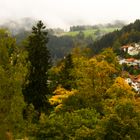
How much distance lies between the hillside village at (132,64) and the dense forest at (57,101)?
3095cm

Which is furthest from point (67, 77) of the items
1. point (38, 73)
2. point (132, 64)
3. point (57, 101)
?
point (132, 64)

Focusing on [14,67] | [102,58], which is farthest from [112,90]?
[102,58]

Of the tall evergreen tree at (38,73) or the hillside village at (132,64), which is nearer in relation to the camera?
the tall evergreen tree at (38,73)

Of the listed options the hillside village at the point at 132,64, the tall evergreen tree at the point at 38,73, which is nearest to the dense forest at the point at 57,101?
the tall evergreen tree at the point at 38,73

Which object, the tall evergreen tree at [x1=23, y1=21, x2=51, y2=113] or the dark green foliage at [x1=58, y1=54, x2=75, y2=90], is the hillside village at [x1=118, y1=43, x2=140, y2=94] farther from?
the tall evergreen tree at [x1=23, y1=21, x2=51, y2=113]

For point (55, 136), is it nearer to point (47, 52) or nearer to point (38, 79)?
point (38, 79)

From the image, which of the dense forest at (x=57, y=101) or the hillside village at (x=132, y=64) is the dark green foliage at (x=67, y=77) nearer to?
the dense forest at (x=57, y=101)

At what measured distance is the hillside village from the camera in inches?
4264

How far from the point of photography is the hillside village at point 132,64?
355ft

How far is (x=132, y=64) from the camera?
13962 centimetres

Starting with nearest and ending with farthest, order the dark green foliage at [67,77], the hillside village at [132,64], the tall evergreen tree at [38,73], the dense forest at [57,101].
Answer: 1. the dense forest at [57,101]
2. the tall evergreen tree at [38,73]
3. the dark green foliage at [67,77]
4. the hillside village at [132,64]

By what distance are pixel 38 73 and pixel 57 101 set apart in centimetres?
416

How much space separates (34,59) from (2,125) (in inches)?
1089

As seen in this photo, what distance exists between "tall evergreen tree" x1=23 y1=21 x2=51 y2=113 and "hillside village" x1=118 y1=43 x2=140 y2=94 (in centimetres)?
3714
